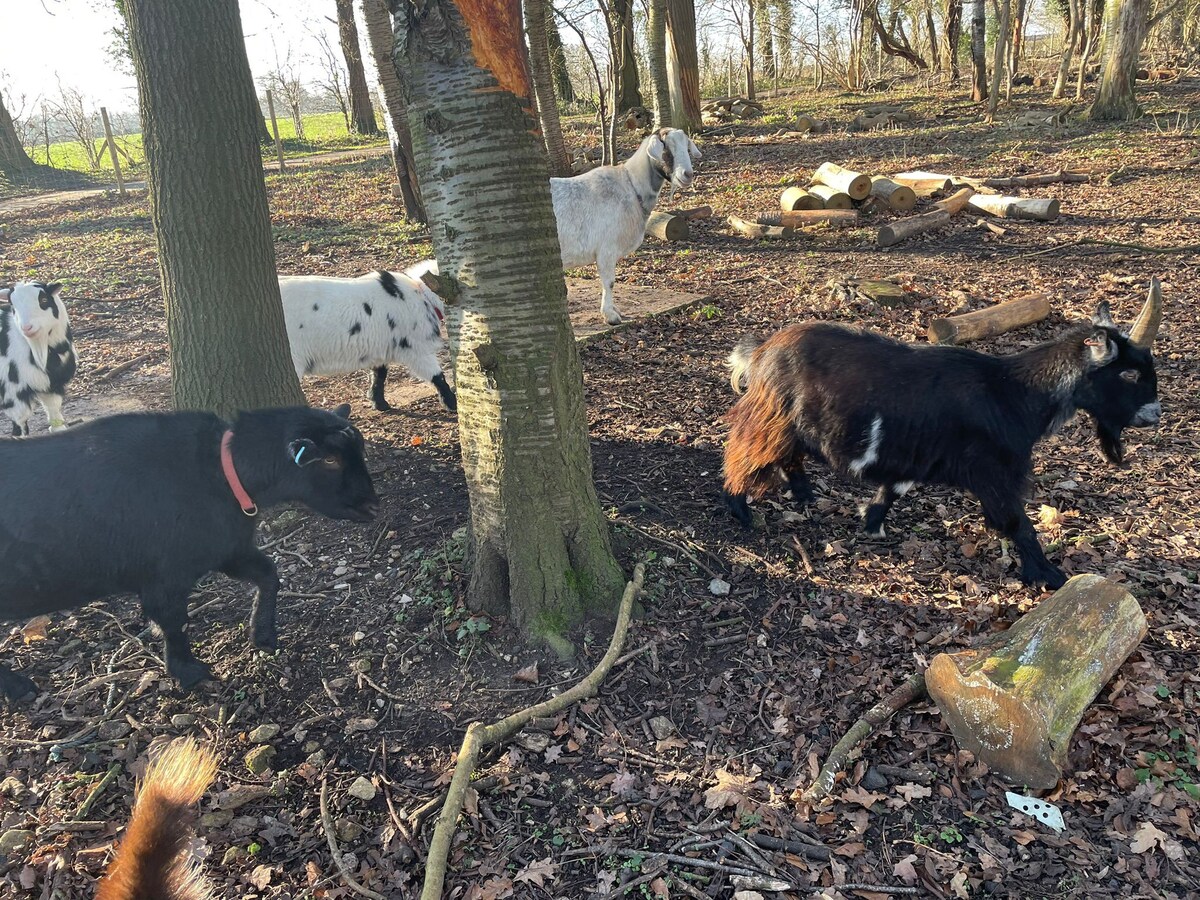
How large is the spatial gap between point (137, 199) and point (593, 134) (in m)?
11.9

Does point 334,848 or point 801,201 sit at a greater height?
point 801,201

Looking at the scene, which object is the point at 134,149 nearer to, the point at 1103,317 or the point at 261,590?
the point at 261,590

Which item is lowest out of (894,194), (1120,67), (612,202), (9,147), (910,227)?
(910,227)

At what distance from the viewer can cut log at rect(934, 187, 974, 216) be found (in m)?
11.1

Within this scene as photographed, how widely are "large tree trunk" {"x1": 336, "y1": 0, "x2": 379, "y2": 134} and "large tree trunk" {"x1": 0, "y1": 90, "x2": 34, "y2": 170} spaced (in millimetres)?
9861

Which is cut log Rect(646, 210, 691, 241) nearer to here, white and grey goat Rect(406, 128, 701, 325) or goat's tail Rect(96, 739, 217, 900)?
white and grey goat Rect(406, 128, 701, 325)

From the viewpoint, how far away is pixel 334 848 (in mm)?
2812

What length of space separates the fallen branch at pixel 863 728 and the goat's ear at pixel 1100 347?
6.85ft

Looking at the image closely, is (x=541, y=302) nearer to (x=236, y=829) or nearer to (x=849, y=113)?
(x=236, y=829)

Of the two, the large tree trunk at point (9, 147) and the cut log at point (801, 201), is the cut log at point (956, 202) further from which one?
the large tree trunk at point (9, 147)

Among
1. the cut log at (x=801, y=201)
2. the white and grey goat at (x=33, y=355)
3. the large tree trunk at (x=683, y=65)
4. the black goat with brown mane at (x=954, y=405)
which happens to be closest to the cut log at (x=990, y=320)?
the black goat with brown mane at (x=954, y=405)

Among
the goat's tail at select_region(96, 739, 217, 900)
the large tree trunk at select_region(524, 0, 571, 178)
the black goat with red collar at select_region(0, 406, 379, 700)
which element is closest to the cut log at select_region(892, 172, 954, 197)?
the large tree trunk at select_region(524, 0, 571, 178)

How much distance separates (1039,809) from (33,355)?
8245 mm

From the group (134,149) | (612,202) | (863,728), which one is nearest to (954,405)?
(863,728)
